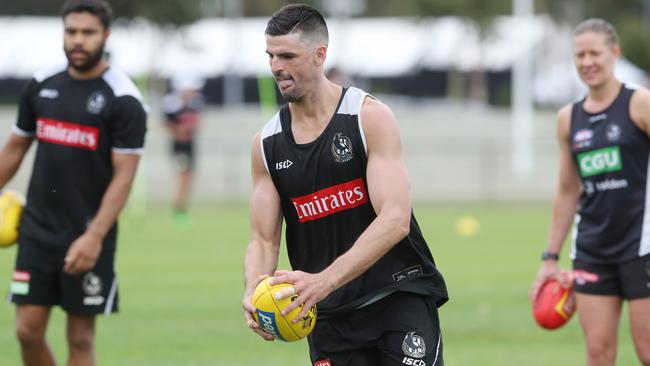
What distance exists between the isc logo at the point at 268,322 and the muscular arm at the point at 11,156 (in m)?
2.95

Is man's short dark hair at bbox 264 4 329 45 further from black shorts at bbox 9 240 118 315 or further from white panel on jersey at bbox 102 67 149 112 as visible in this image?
black shorts at bbox 9 240 118 315

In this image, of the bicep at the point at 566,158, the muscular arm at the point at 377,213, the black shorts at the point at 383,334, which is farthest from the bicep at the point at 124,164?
the bicep at the point at 566,158

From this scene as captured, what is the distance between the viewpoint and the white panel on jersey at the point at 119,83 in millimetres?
7488


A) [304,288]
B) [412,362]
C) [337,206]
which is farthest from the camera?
[337,206]

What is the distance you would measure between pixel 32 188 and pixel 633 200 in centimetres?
366

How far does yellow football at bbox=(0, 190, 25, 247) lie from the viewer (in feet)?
25.3

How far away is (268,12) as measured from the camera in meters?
65.5

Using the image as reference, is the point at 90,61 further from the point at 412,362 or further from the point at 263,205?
the point at 412,362

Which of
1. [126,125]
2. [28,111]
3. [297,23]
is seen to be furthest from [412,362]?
[28,111]

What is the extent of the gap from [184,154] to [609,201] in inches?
634

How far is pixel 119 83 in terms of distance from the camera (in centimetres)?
753

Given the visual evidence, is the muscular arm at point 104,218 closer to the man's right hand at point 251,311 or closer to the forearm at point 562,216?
the man's right hand at point 251,311

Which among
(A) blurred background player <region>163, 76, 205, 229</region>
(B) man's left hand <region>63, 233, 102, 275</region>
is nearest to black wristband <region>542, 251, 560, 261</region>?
(B) man's left hand <region>63, 233, 102, 275</region>

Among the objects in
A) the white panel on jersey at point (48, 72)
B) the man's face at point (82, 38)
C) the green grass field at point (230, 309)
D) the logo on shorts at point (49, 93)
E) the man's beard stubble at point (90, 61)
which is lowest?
the green grass field at point (230, 309)
